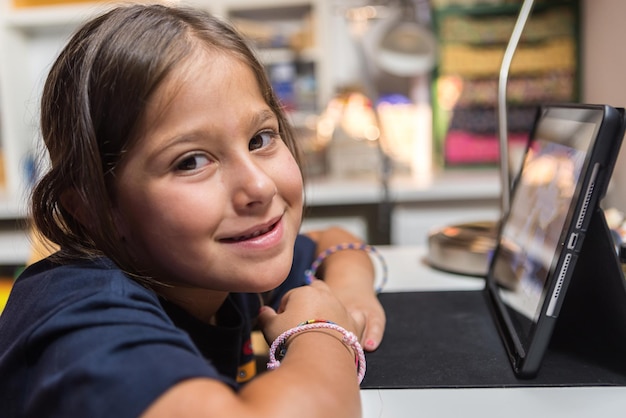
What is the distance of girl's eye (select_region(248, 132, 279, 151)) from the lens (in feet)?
2.15

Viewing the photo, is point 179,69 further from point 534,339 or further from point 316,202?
point 316,202

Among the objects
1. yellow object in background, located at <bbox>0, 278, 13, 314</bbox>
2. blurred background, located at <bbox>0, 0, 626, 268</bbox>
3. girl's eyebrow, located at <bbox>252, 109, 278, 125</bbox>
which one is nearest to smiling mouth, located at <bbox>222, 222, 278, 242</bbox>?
girl's eyebrow, located at <bbox>252, 109, 278, 125</bbox>

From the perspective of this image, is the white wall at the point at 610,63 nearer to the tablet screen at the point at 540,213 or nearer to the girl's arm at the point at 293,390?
the tablet screen at the point at 540,213

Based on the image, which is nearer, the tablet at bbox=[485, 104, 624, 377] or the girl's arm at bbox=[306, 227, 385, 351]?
the tablet at bbox=[485, 104, 624, 377]

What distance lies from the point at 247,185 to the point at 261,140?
10 centimetres

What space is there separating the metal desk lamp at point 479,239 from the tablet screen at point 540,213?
0.08m

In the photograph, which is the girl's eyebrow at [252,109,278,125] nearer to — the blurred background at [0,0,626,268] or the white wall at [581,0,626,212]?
the white wall at [581,0,626,212]

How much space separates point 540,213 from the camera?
77cm

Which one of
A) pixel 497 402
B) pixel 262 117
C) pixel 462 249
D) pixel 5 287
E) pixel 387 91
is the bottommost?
pixel 5 287

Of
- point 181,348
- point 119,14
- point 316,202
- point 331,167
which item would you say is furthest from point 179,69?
point 331,167

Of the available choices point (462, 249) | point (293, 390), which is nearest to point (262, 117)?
point (293, 390)

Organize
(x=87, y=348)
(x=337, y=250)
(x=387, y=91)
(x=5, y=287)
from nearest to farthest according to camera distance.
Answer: (x=87, y=348)
(x=337, y=250)
(x=5, y=287)
(x=387, y=91)

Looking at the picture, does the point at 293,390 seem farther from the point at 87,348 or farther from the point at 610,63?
the point at 610,63

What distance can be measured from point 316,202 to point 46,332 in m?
1.63
